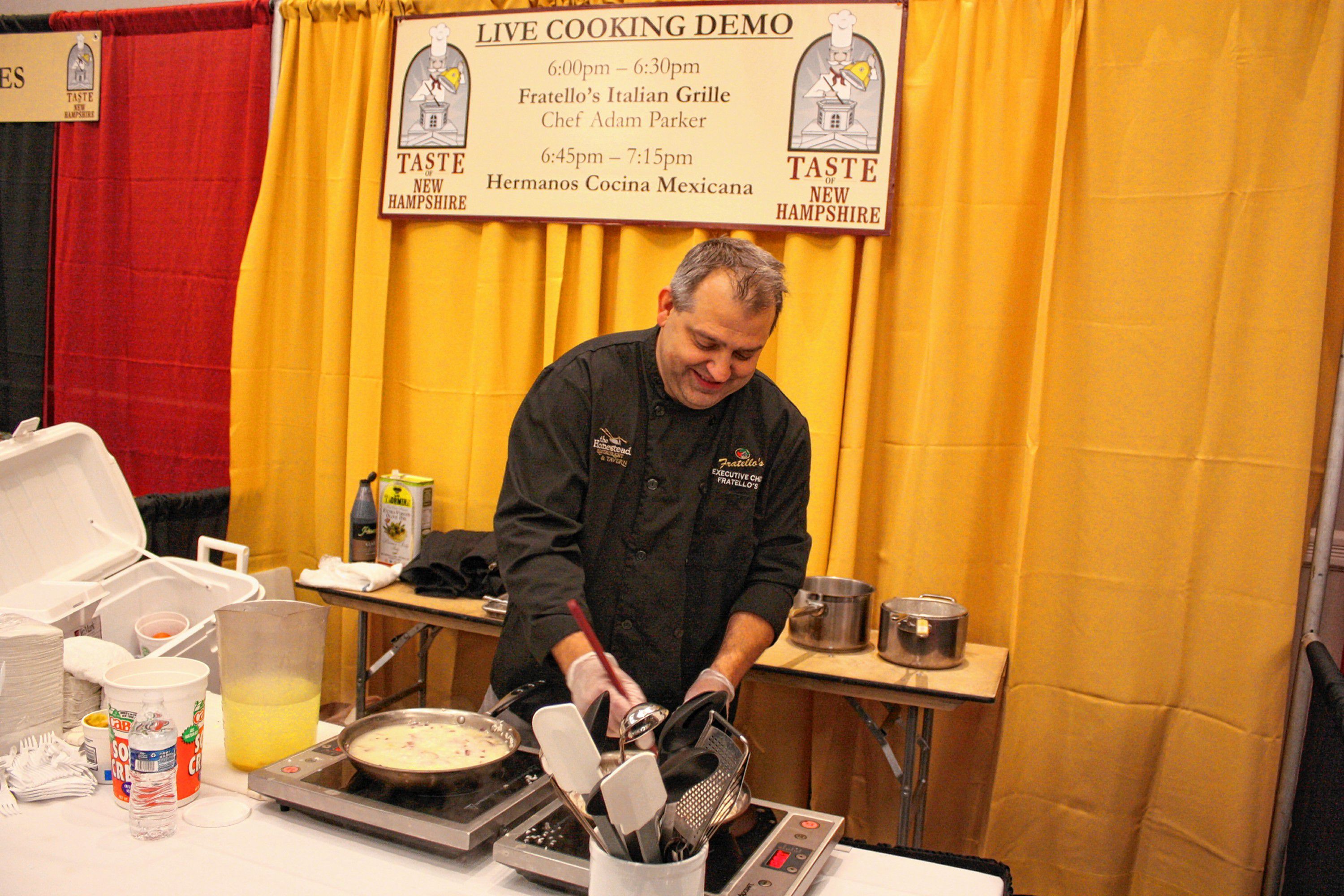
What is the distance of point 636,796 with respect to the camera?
0.95 metres

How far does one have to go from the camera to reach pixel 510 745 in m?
1.55

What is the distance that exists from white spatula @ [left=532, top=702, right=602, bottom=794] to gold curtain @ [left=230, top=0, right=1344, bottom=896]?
6.43 ft

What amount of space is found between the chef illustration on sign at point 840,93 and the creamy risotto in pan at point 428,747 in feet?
6.54

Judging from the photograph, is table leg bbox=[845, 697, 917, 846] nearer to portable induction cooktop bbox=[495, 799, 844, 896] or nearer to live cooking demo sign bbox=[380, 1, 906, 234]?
portable induction cooktop bbox=[495, 799, 844, 896]

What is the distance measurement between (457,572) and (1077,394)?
5.98 feet

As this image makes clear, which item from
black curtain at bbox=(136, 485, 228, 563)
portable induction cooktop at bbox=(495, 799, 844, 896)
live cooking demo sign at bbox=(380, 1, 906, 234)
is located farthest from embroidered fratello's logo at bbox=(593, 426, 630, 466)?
black curtain at bbox=(136, 485, 228, 563)

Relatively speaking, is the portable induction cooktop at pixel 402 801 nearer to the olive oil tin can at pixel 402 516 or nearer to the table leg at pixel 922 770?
the table leg at pixel 922 770

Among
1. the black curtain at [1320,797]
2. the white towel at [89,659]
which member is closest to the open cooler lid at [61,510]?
the white towel at [89,659]

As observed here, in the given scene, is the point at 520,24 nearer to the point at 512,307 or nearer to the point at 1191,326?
the point at 512,307

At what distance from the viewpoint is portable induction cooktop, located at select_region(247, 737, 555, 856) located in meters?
Result: 1.33

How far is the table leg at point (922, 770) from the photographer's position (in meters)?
2.53

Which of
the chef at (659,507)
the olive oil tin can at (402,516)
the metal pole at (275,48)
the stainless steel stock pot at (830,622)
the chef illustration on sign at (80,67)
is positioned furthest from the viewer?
the chef illustration on sign at (80,67)

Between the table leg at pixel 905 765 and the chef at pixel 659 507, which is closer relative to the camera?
the chef at pixel 659 507

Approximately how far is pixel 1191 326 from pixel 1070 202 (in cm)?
46
